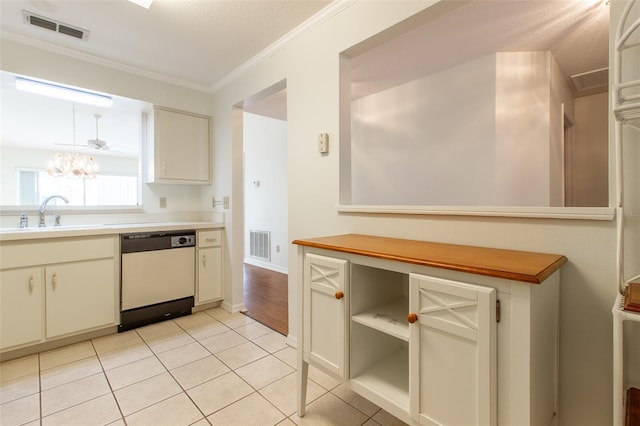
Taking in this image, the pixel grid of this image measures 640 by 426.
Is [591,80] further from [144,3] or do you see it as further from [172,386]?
[172,386]

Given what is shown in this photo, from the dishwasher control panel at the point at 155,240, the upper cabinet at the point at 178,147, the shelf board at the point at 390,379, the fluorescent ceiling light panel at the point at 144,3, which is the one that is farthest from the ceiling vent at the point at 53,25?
the shelf board at the point at 390,379

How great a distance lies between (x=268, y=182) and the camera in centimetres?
491

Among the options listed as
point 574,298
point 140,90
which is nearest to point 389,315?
point 574,298

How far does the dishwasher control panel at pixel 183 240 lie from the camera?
9.00 feet

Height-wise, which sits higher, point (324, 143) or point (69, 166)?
point (69, 166)

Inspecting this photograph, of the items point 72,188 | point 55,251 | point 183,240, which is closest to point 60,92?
point 55,251

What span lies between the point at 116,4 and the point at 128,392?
2396 mm

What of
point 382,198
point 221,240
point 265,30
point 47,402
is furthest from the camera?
point 382,198

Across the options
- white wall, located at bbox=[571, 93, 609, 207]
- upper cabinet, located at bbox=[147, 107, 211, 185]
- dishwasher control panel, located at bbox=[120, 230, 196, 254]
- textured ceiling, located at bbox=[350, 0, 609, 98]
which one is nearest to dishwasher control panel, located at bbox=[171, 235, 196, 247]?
dishwasher control panel, located at bbox=[120, 230, 196, 254]

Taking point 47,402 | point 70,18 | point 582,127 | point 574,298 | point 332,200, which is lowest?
point 47,402

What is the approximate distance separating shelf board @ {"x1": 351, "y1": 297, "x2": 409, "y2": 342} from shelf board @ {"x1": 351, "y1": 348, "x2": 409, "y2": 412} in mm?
237

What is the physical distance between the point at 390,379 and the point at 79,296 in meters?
2.38

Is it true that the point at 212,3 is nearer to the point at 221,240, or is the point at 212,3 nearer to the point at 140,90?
the point at 140,90

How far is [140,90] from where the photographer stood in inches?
111
